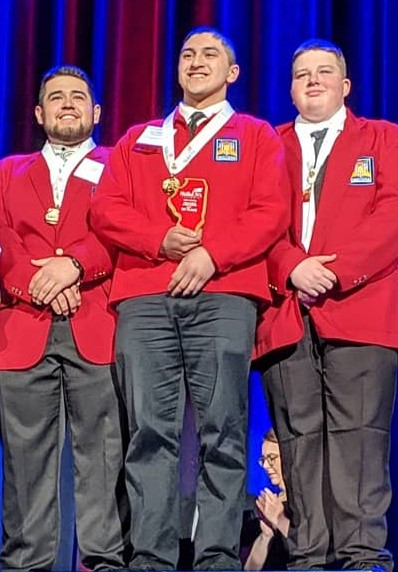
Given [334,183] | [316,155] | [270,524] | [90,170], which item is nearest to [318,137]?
[316,155]

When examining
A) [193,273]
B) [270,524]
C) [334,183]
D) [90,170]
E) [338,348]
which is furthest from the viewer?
[270,524]

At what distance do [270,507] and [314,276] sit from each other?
3.53 ft

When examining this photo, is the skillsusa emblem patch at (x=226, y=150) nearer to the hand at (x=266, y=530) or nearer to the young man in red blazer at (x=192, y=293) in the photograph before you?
the young man in red blazer at (x=192, y=293)

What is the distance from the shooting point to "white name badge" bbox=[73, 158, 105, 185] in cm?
322

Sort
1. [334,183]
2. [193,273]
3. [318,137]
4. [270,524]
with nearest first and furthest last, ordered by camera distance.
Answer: [193,273]
[334,183]
[318,137]
[270,524]

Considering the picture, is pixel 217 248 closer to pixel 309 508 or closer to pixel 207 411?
pixel 207 411

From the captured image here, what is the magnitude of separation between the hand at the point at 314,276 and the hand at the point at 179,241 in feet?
0.99

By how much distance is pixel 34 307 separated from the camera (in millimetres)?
3092

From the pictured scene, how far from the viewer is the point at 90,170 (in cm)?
324

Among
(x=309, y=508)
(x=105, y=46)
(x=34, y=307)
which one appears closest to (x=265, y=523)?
(x=309, y=508)

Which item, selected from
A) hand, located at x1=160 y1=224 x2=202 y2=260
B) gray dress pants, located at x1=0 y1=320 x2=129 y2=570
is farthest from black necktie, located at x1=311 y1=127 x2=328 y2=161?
gray dress pants, located at x1=0 y1=320 x2=129 y2=570

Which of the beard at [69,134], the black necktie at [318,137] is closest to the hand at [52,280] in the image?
the beard at [69,134]

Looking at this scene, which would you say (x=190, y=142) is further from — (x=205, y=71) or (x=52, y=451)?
(x=52, y=451)

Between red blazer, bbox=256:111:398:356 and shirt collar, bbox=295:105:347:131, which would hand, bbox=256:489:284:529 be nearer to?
red blazer, bbox=256:111:398:356
